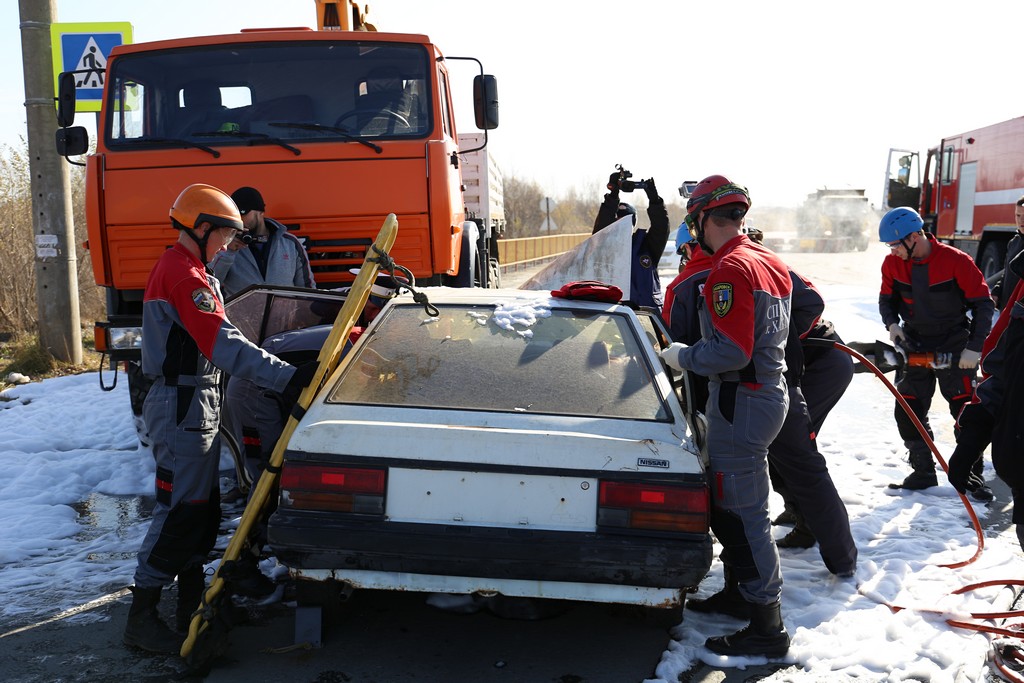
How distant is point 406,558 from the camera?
10.9ft

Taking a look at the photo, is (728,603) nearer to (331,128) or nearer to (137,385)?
(331,128)

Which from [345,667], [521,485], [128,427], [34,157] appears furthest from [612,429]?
[34,157]

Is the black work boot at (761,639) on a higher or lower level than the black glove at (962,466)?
lower

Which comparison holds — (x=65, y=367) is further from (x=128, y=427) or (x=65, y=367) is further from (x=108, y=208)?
(x=108, y=208)

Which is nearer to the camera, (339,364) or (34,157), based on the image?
A: (339,364)

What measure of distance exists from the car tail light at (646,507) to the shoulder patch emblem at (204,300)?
5.62ft

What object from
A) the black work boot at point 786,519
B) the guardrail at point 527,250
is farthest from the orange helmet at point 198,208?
the guardrail at point 527,250

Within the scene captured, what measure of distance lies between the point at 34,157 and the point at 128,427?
13.2 feet

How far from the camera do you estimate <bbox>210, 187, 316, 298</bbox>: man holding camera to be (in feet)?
18.9

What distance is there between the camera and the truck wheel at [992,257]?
55.2ft

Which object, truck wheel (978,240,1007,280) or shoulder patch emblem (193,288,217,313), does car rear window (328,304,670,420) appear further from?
truck wheel (978,240,1007,280)

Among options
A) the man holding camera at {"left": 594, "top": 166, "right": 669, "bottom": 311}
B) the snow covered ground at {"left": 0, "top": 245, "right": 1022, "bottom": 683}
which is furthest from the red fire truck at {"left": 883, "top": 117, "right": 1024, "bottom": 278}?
the man holding camera at {"left": 594, "top": 166, "right": 669, "bottom": 311}

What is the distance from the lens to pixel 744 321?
3625 millimetres

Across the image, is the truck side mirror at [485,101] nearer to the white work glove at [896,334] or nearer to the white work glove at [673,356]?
→ the white work glove at [896,334]
